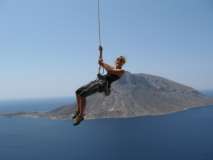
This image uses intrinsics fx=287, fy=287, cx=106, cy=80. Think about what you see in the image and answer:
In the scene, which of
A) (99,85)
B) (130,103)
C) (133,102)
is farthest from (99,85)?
(133,102)

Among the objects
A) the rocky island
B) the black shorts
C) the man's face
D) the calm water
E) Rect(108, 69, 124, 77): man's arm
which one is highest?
the man's face

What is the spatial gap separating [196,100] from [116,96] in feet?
217

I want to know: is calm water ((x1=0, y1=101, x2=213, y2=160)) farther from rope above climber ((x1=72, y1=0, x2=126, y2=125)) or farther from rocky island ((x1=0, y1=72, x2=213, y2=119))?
rope above climber ((x1=72, y1=0, x2=126, y2=125))

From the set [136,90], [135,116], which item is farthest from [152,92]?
[135,116]

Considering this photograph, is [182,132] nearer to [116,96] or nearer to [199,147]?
[199,147]

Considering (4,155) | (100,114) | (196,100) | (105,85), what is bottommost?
(196,100)

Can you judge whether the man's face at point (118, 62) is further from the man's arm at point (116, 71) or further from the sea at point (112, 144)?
the sea at point (112, 144)

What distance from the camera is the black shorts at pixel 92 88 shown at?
653 cm

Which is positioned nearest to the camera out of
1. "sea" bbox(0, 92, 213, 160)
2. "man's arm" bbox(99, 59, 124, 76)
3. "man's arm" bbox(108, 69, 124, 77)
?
"man's arm" bbox(99, 59, 124, 76)

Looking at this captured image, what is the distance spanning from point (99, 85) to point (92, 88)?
197 mm

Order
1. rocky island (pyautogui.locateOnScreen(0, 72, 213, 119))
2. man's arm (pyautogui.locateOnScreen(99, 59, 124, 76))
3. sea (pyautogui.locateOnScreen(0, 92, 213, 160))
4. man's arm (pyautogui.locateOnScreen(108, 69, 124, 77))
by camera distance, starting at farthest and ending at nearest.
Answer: rocky island (pyautogui.locateOnScreen(0, 72, 213, 119)) < sea (pyautogui.locateOnScreen(0, 92, 213, 160)) < man's arm (pyautogui.locateOnScreen(108, 69, 124, 77)) < man's arm (pyautogui.locateOnScreen(99, 59, 124, 76))

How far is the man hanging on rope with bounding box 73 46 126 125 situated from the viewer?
6.52 metres

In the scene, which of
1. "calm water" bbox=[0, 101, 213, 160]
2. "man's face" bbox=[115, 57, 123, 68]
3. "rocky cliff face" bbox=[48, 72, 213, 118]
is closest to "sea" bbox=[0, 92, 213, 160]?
"calm water" bbox=[0, 101, 213, 160]

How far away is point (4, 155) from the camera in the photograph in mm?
63781
